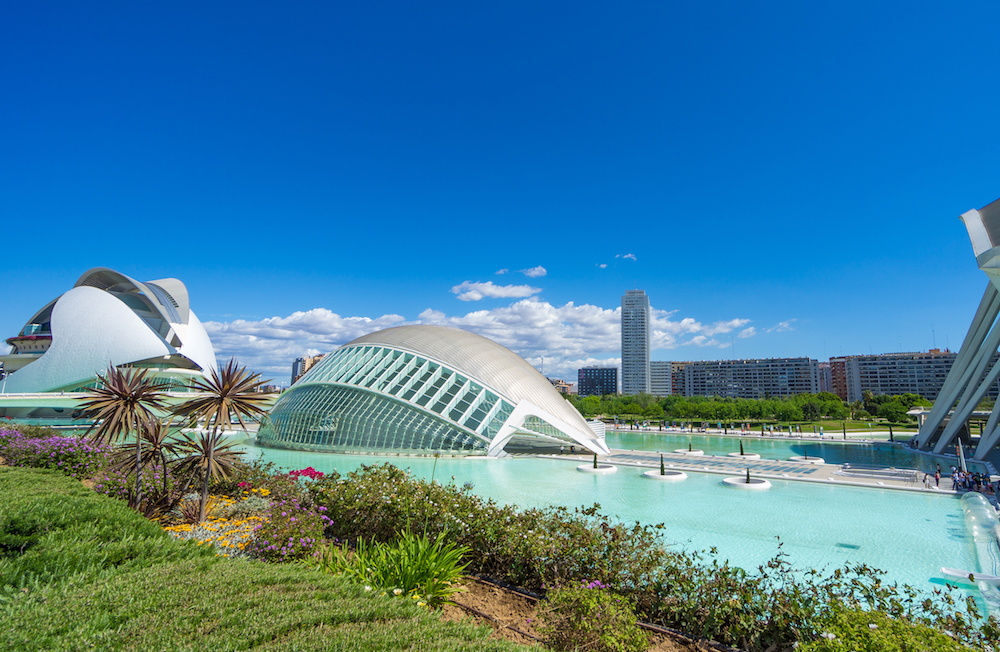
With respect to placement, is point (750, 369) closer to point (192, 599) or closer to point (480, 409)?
point (480, 409)

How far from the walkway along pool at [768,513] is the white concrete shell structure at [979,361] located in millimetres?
12915

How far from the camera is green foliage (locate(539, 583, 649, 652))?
4.33m

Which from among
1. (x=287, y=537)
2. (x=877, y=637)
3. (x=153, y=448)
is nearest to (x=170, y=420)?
(x=153, y=448)

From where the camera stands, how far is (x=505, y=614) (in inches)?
221

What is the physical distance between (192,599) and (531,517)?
14.2 ft

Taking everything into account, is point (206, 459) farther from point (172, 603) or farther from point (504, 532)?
point (172, 603)

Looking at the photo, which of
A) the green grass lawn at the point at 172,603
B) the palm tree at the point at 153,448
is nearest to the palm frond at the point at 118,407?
the palm tree at the point at 153,448

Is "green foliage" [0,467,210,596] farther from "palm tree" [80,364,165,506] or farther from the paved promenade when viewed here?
the paved promenade

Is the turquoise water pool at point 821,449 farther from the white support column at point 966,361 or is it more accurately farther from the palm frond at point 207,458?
the palm frond at point 207,458

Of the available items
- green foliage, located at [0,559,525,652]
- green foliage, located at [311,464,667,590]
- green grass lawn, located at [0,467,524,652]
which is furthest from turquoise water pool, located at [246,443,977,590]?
green foliage, located at [0,559,525,652]

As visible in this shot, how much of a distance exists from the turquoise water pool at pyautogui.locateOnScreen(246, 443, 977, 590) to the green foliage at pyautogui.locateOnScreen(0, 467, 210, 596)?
6.02 meters

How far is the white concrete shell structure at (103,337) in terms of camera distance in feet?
145

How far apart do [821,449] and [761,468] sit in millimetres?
14946

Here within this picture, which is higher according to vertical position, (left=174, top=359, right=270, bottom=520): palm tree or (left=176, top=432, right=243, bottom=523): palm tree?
(left=174, top=359, right=270, bottom=520): palm tree
